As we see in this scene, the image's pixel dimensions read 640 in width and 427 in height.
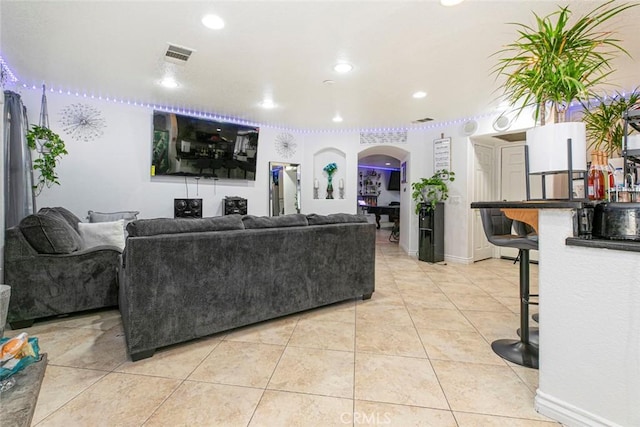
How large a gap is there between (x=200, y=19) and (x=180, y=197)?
128 inches

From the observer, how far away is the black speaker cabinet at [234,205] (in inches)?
207

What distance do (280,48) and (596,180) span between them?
2655 mm

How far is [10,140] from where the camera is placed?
3.36 meters

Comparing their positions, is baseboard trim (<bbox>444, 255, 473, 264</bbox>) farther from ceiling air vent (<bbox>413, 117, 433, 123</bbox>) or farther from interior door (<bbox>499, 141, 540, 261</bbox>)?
ceiling air vent (<bbox>413, 117, 433, 123</bbox>)

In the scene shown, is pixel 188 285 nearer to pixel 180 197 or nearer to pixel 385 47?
pixel 385 47

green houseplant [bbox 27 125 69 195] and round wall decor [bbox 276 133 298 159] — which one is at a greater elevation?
round wall decor [bbox 276 133 298 159]

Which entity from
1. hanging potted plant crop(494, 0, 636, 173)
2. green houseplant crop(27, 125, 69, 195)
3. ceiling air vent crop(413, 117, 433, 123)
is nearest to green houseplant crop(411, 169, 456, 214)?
ceiling air vent crop(413, 117, 433, 123)

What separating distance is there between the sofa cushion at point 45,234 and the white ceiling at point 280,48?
1635 millimetres

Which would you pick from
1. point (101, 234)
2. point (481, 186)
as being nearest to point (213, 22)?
point (101, 234)

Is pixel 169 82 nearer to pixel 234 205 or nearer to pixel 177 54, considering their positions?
pixel 177 54

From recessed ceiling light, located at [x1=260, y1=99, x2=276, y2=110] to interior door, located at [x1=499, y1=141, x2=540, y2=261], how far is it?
4222mm
